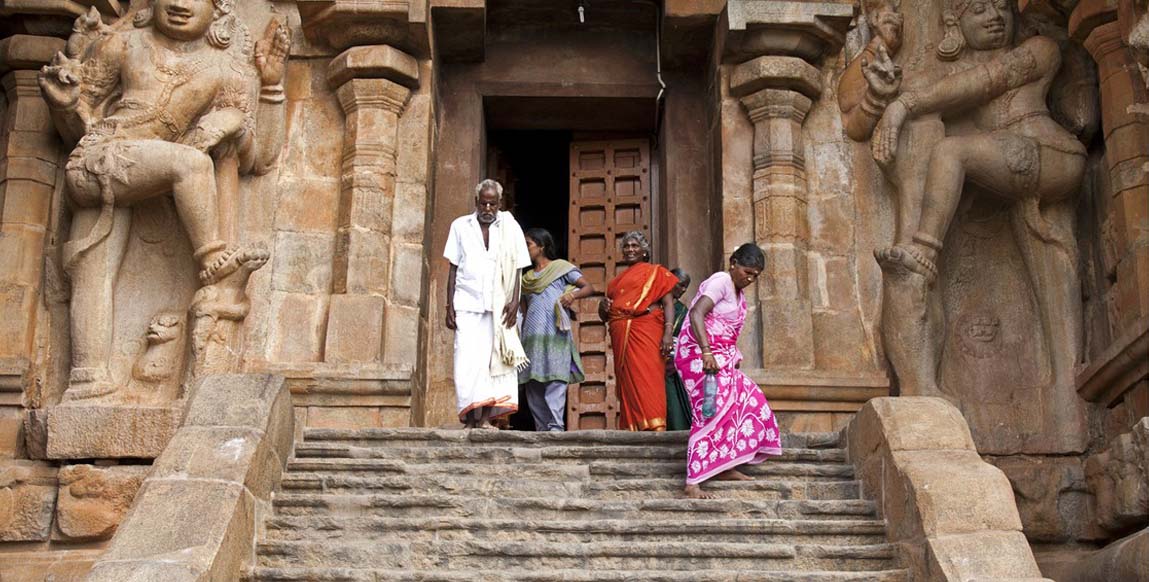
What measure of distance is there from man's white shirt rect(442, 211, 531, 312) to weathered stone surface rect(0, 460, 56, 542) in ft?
9.47

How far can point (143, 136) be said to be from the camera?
10.1m

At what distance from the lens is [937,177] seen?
1020 centimetres

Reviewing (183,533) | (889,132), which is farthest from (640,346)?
(183,533)

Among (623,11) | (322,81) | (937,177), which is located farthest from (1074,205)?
(322,81)

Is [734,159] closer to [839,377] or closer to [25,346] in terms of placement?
[839,377]

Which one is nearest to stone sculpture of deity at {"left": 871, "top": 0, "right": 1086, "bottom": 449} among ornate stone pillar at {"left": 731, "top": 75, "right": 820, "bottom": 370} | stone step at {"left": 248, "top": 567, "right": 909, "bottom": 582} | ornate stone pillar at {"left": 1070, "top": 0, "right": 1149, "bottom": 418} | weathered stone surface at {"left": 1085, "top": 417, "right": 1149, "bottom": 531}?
ornate stone pillar at {"left": 1070, "top": 0, "right": 1149, "bottom": 418}

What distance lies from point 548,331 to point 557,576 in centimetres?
313

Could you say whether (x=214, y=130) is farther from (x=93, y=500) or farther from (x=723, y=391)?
(x=723, y=391)

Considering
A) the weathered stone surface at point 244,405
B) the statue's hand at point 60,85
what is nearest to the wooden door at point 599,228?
the statue's hand at point 60,85

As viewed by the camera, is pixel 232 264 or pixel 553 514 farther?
pixel 232 264

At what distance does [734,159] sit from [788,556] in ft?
15.1

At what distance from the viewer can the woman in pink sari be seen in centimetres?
757

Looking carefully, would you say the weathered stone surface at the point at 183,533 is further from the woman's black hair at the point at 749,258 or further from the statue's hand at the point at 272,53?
the statue's hand at the point at 272,53

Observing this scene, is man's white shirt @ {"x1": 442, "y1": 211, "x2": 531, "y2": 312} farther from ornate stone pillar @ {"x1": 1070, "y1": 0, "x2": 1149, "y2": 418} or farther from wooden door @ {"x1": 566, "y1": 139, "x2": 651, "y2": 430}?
ornate stone pillar @ {"x1": 1070, "y1": 0, "x2": 1149, "y2": 418}
